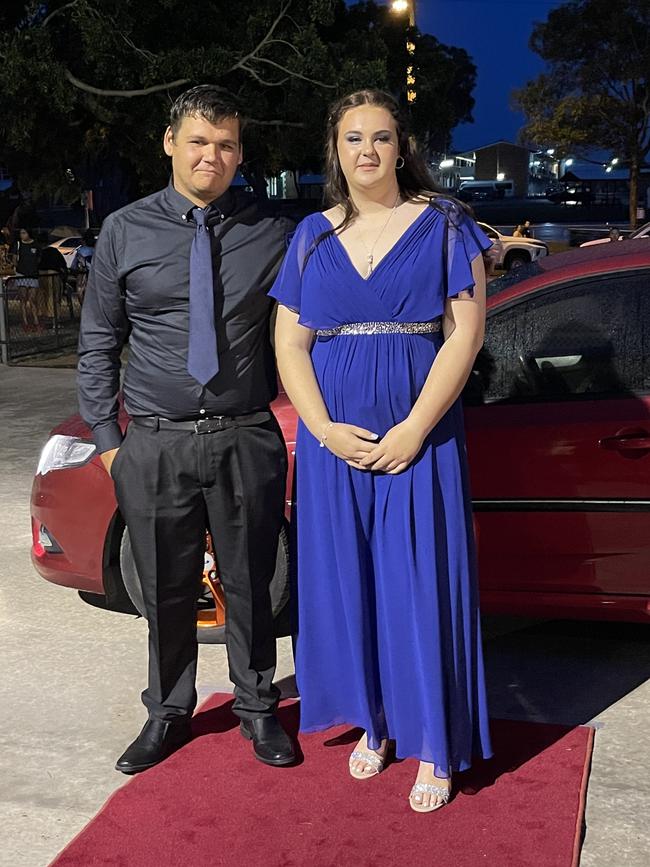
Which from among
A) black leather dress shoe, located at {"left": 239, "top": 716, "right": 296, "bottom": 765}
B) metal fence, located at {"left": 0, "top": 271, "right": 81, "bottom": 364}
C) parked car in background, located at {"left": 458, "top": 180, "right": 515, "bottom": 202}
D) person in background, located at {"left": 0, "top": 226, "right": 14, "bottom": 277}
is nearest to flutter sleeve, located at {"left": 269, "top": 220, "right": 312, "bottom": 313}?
black leather dress shoe, located at {"left": 239, "top": 716, "right": 296, "bottom": 765}

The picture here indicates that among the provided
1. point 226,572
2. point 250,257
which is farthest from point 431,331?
point 226,572

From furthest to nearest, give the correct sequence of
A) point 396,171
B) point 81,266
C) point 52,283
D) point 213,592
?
point 81,266 → point 52,283 → point 213,592 → point 396,171

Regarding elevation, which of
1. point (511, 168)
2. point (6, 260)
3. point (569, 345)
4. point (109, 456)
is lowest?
point (109, 456)

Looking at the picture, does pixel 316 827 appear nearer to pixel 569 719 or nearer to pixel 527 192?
pixel 569 719

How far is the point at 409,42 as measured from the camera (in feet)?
88.8

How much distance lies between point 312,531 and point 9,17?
21.8 m

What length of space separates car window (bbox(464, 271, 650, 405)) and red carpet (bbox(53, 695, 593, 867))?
1218 millimetres

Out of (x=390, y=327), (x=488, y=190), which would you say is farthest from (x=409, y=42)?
(x=488, y=190)

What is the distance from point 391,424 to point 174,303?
728 millimetres

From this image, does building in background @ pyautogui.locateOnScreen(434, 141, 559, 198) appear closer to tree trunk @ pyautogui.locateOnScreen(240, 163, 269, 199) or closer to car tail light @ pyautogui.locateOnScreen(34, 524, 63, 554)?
tree trunk @ pyautogui.locateOnScreen(240, 163, 269, 199)

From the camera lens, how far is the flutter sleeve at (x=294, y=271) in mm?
3418

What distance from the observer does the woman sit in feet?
10.8

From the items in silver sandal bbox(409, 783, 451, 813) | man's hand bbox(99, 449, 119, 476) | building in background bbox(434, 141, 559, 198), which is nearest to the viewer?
silver sandal bbox(409, 783, 451, 813)

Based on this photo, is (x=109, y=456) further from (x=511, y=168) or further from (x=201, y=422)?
(x=511, y=168)
